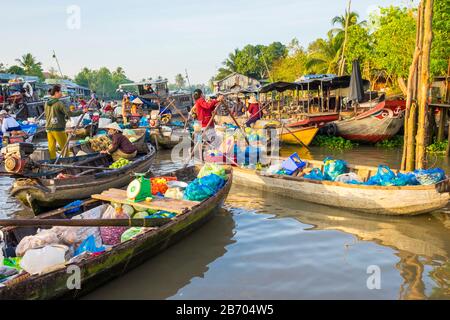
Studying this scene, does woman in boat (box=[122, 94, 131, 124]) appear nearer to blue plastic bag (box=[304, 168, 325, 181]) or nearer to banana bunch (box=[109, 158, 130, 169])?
banana bunch (box=[109, 158, 130, 169])

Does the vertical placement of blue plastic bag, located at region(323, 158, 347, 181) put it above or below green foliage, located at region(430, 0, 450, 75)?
below

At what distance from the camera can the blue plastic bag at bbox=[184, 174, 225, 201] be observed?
269 inches

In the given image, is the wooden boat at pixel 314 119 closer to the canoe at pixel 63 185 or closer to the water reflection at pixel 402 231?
the water reflection at pixel 402 231

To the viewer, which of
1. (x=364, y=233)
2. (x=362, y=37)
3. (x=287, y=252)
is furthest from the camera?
(x=362, y=37)

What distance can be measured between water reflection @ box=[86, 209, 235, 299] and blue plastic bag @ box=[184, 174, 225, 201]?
59 cm

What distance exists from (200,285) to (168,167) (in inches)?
348

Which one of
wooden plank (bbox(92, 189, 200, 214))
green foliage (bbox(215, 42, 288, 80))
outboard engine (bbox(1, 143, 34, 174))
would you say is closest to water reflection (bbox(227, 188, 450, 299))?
wooden plank (bbox(92, 189, 200, 214))

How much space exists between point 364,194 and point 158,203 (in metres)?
3.74

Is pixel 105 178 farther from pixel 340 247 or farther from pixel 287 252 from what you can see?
pixel 340 247

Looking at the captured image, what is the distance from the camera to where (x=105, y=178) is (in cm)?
847

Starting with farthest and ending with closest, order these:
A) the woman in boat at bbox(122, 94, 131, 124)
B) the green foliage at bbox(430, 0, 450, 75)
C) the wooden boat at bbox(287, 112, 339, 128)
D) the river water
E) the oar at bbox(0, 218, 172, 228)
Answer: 1. the woman in boat at bbox(122, 94, 131, 124)
2. the wooden boat at bbox(287, 112, 339, 128)
3. the green foliage at bbox(430, 0, 450, 75)
4. the river water
5. the oar at bbox(0, 218, 172, 228)

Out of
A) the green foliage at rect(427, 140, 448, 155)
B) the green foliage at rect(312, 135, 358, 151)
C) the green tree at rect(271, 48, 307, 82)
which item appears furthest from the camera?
the green tree at rect(271, 48, 307, 82)

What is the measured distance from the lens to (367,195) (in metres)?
7.29

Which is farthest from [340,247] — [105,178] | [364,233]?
[105,178]
